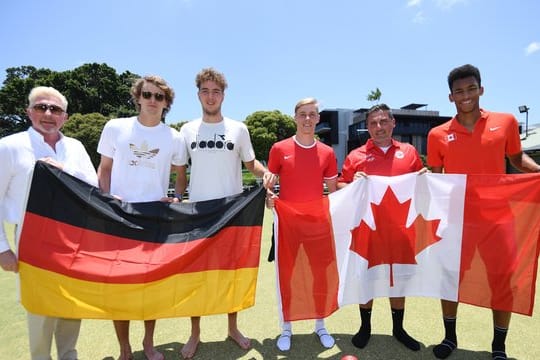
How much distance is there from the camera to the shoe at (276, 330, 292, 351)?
11.0ft

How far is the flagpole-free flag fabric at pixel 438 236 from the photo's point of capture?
10.3 feet

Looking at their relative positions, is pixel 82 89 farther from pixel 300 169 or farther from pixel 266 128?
pixel 300 169

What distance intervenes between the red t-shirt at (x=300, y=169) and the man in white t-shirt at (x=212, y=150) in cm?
23

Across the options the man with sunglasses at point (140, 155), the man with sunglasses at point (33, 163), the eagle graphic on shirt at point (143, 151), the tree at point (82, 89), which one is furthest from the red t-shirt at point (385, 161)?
the tree at point (82, 89)

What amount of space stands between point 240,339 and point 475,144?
3.26 metres

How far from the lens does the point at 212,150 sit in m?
3.40

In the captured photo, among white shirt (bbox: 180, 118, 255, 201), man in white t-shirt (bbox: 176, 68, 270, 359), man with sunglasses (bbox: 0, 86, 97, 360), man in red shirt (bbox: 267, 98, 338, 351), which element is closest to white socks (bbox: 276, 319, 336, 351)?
man in red shirt (bbox: 267, 98, 338, 351)

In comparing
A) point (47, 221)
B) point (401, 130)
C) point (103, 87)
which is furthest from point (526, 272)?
point (401, 130)

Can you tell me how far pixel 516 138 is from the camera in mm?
3223

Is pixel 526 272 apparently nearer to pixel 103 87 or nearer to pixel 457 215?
pixel 457 215

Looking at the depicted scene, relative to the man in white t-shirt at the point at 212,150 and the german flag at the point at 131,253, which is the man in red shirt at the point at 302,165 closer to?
the man in white t-shirt at the point at 212,150

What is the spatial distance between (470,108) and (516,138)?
0.54 metres

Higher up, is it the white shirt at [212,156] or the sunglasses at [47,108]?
the sunglasses at [47,108]

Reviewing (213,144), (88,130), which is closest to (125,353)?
(213,144)
